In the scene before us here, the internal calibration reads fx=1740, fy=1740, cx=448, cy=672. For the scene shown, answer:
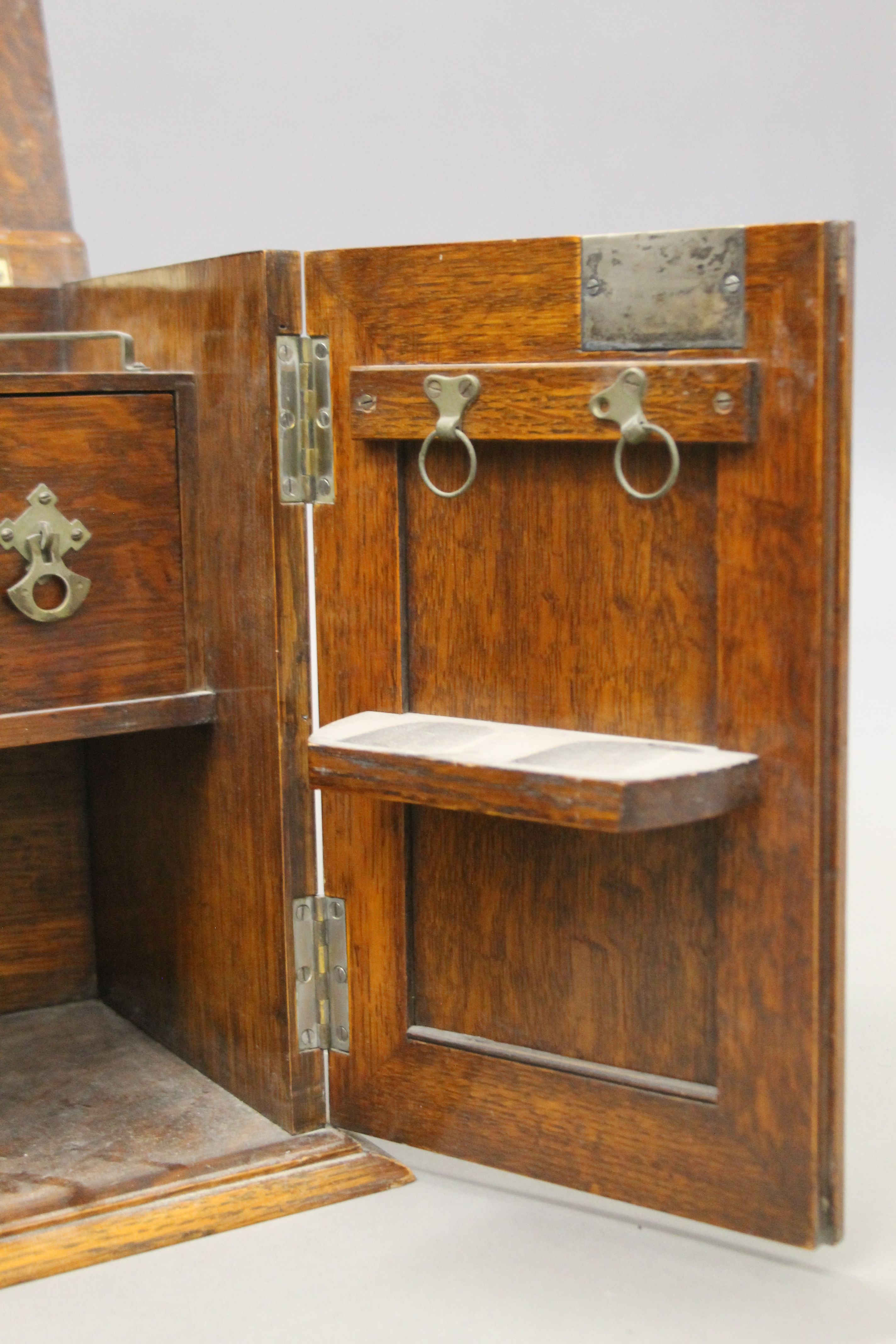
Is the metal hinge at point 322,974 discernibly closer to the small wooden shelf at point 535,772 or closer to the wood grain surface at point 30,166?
the small wooden shelf at point 535,772

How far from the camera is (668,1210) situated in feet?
4.70

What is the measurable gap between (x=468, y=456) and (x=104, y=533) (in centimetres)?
35

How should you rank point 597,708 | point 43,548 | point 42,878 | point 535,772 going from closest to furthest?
1. point 535,772
2. point 597,708
3. point 43,548
4. point 42,878

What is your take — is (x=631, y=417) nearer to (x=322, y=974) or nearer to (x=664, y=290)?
(x=664, y=290)

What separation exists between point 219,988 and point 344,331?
66 centimetres

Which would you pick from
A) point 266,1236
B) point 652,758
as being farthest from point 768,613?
point 266,1236

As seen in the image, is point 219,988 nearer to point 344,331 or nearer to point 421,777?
point 421,777

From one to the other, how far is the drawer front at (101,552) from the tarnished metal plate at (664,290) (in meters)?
0.46

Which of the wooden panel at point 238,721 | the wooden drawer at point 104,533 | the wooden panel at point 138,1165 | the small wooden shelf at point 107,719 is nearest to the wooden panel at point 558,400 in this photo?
the wooden panel at point 238,721

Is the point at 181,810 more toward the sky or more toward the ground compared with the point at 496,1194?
more toward the sky

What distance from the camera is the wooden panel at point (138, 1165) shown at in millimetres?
1476

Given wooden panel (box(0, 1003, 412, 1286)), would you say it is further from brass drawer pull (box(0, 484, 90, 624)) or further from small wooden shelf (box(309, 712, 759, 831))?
brass drawer pull (box(0, 484, 90, 624))

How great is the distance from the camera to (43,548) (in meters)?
1.54

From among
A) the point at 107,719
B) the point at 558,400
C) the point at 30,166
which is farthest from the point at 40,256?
the point at 558,400
